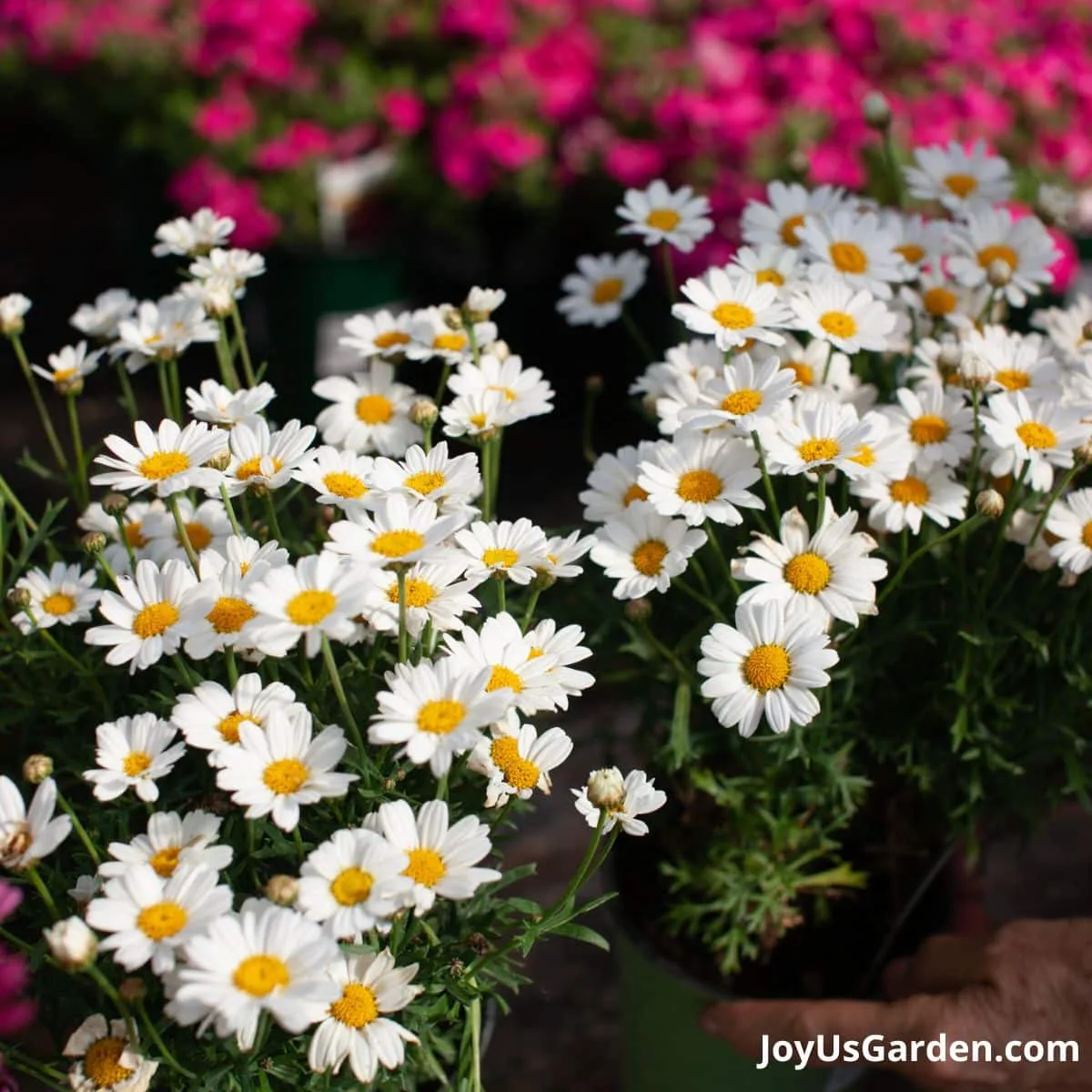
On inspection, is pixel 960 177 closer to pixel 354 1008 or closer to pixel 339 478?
pixel 339 478

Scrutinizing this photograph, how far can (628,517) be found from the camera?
0.97 meters

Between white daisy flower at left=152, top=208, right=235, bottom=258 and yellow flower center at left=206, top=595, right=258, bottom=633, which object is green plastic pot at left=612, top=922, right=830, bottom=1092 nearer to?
yellow flower center at left=206, top=595, right=258, bottom=633

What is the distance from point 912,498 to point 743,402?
0.53 ft

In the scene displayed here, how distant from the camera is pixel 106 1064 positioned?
2.58ft

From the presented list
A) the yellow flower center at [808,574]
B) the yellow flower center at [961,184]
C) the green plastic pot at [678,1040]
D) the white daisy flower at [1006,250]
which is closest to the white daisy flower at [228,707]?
the yellow flower center at [808,574]

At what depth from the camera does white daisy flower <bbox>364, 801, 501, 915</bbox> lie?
29.6 inches

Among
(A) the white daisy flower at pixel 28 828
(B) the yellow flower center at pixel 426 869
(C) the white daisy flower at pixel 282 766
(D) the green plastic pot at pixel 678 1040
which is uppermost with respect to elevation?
(C) the white daisy flower at pixel 282 766

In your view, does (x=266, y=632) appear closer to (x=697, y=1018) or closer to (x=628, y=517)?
(x=628, y=517)

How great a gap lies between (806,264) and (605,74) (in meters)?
1.43

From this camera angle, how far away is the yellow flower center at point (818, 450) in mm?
902

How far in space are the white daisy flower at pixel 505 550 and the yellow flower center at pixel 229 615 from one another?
0.14m

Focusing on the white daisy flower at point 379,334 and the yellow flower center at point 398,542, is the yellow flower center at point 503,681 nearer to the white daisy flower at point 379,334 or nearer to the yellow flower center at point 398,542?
the yellow flower center at point 398,542

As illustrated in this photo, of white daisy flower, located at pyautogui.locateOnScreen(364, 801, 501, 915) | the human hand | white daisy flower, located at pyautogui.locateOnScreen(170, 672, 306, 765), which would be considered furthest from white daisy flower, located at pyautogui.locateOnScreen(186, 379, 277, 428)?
the human hand

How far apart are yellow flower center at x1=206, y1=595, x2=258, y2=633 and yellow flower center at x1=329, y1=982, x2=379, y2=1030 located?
226 mm
